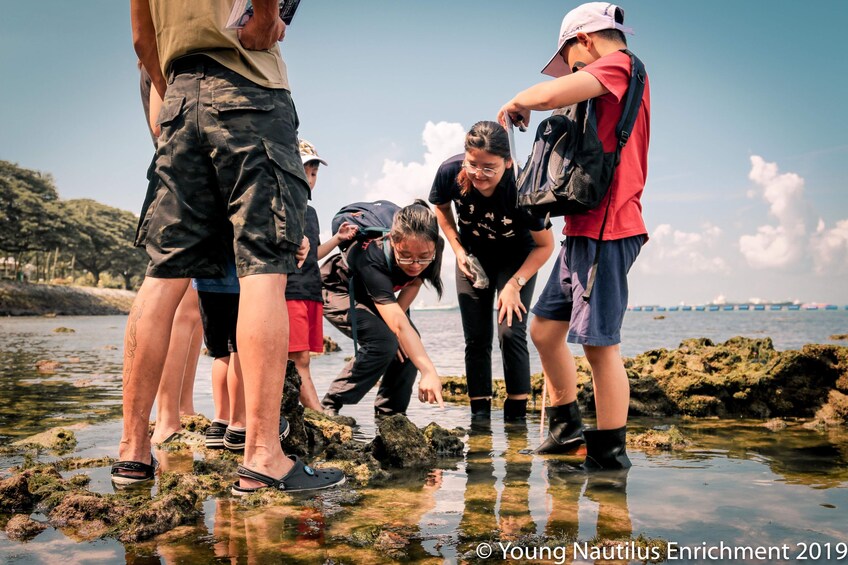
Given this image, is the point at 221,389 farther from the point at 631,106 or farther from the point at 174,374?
the point at 631,106

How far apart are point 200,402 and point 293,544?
405cm

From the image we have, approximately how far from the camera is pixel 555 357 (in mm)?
3896

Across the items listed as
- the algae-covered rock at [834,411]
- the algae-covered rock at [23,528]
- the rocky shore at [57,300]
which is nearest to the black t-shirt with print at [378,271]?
the algae-covered rock at [23,528]

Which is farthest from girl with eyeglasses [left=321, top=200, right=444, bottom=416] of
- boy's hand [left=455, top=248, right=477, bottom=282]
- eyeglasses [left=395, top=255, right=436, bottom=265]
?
boy's hand [left=455, top=248, right=477, bottom=282]

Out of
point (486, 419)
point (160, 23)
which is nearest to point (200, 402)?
point (486, 419)

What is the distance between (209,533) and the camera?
228cm

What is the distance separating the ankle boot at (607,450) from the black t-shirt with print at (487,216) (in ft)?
5.85

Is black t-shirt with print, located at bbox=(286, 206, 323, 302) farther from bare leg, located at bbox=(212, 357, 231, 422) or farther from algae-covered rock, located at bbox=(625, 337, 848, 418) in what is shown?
algae-covered rock, located at bbox=(625, 337, 848, 418)

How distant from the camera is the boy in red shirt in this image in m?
3.26

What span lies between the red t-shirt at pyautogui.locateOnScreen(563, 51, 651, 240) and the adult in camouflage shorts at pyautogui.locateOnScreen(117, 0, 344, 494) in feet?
4.82

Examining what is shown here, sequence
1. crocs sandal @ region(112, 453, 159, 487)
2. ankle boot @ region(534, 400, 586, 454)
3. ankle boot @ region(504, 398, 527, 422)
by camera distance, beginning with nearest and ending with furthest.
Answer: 1. crocs sandal @ region(112, 453, 159, 487)
2. ankle boot @ region(534, 400, 586, 454)
3. ankle boot @ region(504, 398, 527, 422)

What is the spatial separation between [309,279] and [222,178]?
7.97 ft

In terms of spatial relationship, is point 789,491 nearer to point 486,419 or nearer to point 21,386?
point 486,419

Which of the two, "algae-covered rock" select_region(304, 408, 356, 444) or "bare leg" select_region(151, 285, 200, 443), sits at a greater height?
"bare leg" select_region(151, 285, 200, 443)
